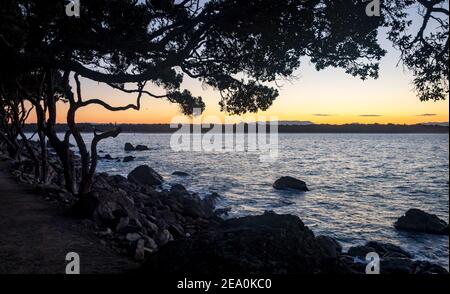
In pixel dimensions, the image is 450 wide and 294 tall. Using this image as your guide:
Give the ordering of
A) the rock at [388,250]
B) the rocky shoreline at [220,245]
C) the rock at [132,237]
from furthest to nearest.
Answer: the rock at [388,250]
the rock at [132,237]
the rocky shoreline at [220,245]

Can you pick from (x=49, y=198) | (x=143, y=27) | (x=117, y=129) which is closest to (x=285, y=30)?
(x=143, y=27)

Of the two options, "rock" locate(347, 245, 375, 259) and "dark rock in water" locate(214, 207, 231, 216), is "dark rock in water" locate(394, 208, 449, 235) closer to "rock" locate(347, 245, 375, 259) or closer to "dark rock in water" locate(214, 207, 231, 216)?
"rock" locate(347, 245, 375, 259)

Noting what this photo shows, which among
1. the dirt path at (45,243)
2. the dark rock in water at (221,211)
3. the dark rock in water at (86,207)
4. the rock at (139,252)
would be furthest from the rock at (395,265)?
the dark rock in water at (221,211)

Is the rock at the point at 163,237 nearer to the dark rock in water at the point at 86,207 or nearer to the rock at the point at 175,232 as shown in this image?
the rock at the point at 175,232

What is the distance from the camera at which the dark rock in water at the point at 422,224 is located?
20.6 m

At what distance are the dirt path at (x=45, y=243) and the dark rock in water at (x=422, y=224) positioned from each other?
733 inches

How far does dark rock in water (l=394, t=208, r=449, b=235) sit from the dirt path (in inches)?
733

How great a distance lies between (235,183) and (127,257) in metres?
32.0

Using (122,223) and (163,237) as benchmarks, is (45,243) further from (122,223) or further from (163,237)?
(163,237)

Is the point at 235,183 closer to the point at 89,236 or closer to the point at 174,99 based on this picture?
the point at 174,99

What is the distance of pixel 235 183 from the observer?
4041 cm

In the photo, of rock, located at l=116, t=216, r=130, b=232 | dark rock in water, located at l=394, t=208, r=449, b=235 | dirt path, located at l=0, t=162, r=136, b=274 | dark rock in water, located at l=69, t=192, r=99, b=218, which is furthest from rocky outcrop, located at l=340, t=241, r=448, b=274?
dark rock in water, located at l=69, t=192, r=99, b=218

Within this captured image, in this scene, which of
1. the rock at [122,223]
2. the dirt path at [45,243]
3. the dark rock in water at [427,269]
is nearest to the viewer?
the dirt path at [45,243]
